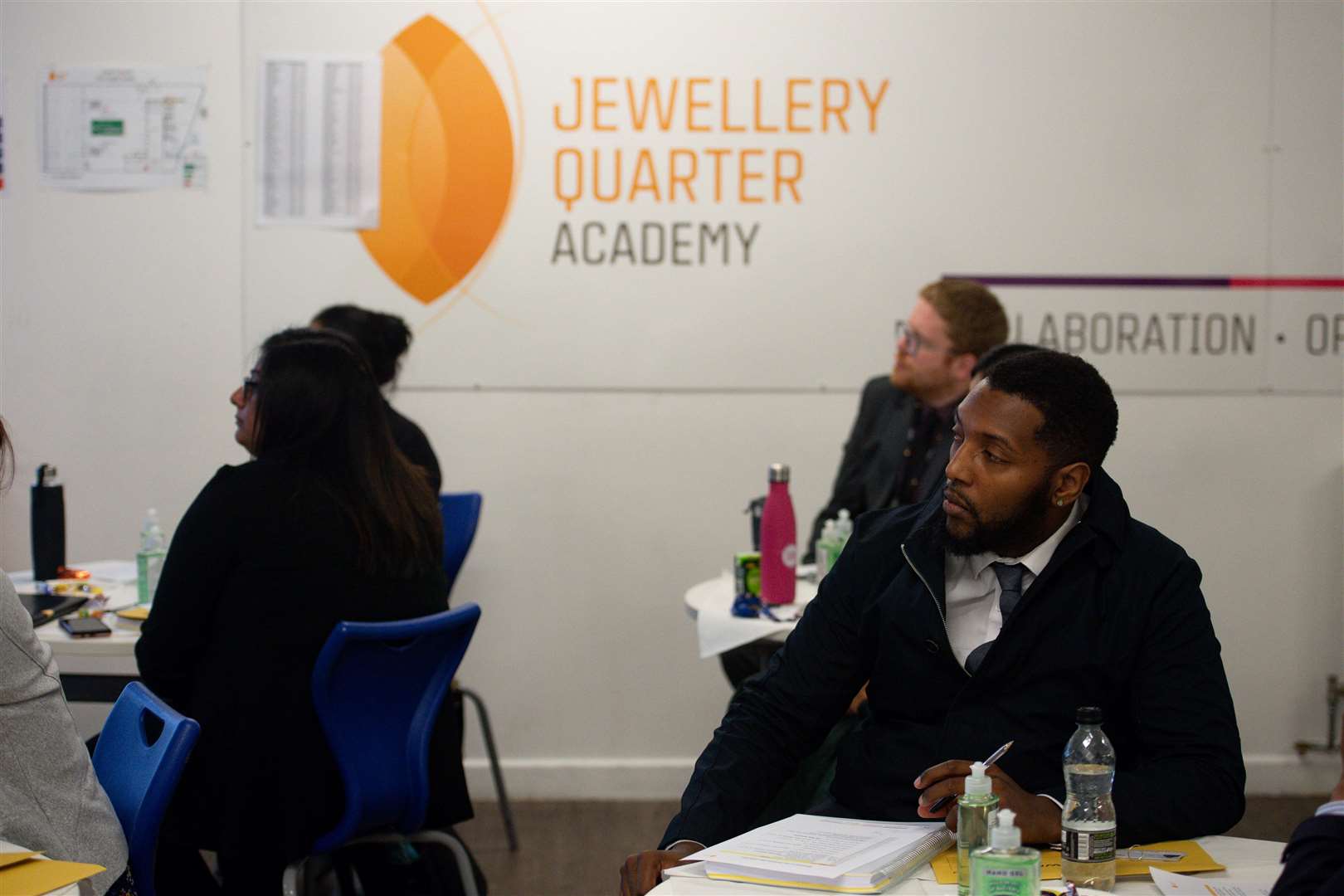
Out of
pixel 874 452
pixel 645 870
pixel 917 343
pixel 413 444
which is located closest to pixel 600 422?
pixel 413 444

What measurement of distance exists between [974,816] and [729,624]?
159 cm

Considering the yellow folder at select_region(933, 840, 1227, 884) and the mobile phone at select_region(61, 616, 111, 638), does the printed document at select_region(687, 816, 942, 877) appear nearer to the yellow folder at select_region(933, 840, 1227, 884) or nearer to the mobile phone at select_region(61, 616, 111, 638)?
the yellow folder at select_region(933, 840, 1227, 884)

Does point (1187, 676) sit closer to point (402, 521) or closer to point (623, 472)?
point (402, 521)

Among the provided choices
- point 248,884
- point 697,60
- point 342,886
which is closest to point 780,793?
point 248,884

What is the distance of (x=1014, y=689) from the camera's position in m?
1.82

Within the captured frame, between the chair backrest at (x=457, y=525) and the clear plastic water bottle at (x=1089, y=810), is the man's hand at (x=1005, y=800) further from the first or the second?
the chair backrest at (x=457, y=525)

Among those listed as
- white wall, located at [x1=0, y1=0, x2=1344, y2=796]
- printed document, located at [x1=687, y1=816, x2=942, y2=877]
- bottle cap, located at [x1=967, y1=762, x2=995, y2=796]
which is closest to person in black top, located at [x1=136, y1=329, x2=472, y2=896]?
printed document, located at [x1=687, y1=816, x2=942, y2=877]

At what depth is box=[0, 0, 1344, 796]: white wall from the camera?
13.7ft

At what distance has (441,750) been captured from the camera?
270cm

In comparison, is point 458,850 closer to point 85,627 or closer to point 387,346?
point 85,627

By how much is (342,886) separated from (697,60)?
2602 millimetres

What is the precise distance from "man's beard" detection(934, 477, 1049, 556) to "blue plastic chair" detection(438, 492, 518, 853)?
2.05 metres

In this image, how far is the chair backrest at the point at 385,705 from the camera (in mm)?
2412

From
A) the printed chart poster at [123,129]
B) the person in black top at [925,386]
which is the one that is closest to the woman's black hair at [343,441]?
the person in black top at [925,386]
